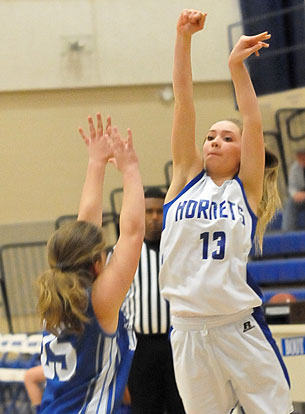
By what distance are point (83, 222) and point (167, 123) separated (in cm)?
573

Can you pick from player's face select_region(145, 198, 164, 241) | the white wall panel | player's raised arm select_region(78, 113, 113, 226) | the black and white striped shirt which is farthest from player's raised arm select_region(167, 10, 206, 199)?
the white wall panel

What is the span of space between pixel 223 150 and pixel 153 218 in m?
1.27

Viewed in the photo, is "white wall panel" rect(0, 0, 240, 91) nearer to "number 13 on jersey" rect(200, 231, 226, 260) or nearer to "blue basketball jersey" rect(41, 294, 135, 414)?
"number 13 on jersey" rect(200, 231, 226, 260)

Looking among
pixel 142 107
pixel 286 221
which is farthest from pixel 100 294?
pixel 142 107

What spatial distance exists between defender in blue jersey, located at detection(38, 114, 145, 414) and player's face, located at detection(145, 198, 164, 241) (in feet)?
5.70

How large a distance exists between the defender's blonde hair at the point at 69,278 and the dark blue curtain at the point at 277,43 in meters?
6.03

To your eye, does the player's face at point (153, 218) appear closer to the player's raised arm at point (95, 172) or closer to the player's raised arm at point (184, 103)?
the player's raised arm at point (184, 103)

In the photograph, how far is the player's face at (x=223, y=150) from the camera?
2803 millimetres

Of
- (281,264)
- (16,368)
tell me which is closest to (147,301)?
(16,368)

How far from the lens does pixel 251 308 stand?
2688 millimetres

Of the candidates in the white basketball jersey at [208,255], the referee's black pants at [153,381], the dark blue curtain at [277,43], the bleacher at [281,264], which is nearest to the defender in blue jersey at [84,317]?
the white basketball jersey at [208,255]

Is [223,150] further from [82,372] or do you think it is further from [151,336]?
[151,336]

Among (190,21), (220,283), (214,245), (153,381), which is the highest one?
(190,21)

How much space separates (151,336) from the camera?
3.93 m
